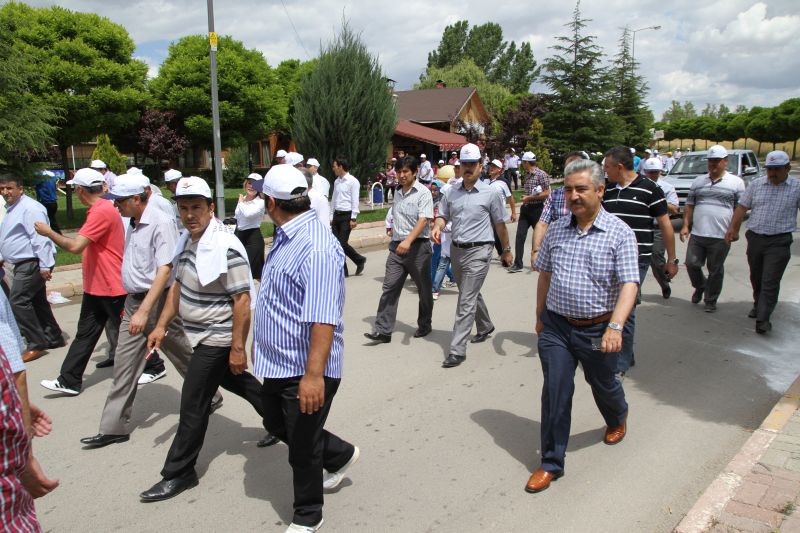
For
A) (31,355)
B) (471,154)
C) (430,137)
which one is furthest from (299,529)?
(430,137)

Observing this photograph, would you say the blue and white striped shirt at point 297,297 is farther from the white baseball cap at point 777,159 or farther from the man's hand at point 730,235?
the man's hand at point 730,235

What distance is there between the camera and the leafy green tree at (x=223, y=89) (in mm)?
20109

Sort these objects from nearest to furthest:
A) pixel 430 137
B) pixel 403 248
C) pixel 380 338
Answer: pixel 403 248
pixel 380 338
pixel 430 137

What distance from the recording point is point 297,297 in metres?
2.98

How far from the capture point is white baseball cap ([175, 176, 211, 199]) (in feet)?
11.9

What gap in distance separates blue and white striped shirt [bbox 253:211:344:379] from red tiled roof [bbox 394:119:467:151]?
1303 inches

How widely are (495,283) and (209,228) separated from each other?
6.44 metres

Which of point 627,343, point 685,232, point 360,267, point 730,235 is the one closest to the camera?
point 627,343

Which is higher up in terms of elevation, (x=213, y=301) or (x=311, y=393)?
(x=213, y=301)

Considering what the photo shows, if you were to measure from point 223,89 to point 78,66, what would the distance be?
5349mm

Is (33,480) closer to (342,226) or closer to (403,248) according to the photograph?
(403,248)

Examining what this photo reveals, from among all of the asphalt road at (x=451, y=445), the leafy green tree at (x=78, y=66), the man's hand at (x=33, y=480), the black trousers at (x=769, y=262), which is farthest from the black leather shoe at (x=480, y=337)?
the leafy green tree at (x=78, y=66)

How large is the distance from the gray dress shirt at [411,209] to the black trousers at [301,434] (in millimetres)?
3762

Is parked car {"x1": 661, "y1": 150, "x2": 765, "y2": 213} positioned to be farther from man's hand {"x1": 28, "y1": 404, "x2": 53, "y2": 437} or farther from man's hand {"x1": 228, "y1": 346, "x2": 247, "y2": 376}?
man's hand {"x1": 28, "y1": 404, "x2": 53, "y2": 437}
